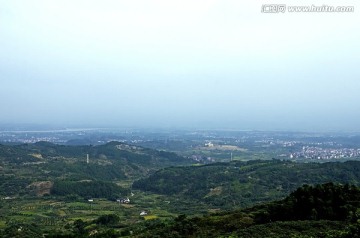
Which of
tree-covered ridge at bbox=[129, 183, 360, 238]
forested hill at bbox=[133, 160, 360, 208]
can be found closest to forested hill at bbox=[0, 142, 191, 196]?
forested hill at bbox=[133, 160, 360, 208]

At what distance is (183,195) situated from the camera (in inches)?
4966

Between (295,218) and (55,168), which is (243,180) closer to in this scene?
(55,168)

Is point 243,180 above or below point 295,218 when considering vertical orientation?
below

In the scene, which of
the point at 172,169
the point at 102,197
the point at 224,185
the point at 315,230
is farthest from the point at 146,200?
the point at 315,230

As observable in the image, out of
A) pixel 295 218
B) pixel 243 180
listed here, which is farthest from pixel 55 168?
pixel 295 218

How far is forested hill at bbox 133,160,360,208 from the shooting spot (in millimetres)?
109625

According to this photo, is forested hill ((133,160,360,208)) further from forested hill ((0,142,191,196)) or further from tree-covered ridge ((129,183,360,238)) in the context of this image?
A: tree-covered ridge ((129,183,360,238))

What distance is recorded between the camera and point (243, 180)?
122688 millimetres

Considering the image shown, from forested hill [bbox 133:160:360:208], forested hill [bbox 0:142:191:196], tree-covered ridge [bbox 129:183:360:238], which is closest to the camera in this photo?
tree-covered ridge [bbox 129:183:360:238]

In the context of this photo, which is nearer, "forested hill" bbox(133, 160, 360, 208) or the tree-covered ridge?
the tree-covered ridge

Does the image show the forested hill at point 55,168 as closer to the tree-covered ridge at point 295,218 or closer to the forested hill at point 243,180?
the forested hill at point 243,180

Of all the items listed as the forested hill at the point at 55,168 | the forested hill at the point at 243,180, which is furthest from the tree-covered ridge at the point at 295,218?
the forested hill at the point at 55,168

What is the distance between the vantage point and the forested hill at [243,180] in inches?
4316

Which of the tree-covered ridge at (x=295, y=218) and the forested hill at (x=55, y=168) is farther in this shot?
the forested hill at (x=55, y=168)
